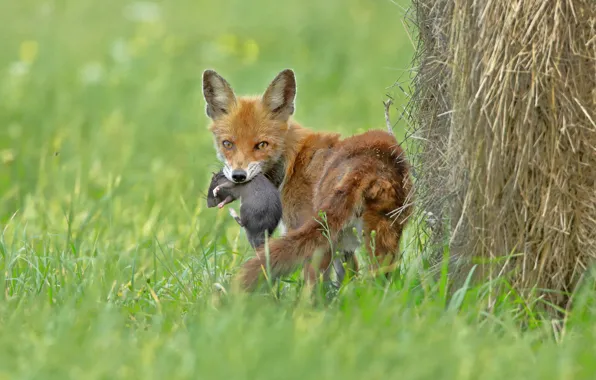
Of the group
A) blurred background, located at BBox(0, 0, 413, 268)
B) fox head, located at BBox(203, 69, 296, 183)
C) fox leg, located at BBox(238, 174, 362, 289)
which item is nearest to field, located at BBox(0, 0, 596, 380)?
blurred background, located at BBox(0, 0, 413, 268)

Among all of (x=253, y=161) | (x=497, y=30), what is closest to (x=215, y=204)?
(x=253, y=161)

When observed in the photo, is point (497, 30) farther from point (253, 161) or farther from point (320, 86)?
point (320, 86)

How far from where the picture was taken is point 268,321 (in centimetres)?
426

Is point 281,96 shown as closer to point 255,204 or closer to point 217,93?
point 217,93

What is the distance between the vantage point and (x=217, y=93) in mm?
6363

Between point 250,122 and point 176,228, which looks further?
point 176,228

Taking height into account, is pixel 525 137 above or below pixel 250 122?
above

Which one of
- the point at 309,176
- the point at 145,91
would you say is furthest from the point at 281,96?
the point at 145,91

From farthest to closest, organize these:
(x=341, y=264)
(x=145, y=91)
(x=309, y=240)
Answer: (x=145, y=91)
(x=341, y=264)
(x=309, y=240)

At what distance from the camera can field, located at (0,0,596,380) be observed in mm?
3783

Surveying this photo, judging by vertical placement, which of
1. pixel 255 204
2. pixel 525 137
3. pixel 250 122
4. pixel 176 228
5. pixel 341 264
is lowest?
pixel 176 228

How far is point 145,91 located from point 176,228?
3.80m

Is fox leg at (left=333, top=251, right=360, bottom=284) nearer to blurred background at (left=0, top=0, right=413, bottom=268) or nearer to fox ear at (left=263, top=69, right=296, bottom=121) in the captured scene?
blurred background at (left=0, top=0, right=413, bottom=268)

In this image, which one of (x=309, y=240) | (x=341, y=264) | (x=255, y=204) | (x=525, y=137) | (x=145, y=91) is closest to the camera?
(x=525, y=137)
